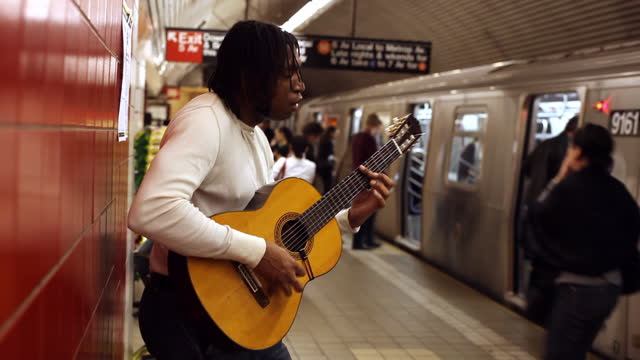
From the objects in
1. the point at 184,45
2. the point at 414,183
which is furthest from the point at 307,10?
the point at 414,183

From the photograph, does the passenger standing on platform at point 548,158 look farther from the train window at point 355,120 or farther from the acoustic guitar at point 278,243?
the train window at point 355,120

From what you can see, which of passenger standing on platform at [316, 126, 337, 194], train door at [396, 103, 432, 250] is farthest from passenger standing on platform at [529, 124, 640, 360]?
passenger standing on platform at [316, 126, 337, 194]

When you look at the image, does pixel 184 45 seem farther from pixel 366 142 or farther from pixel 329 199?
pixel 329 199

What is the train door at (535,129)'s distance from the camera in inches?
257

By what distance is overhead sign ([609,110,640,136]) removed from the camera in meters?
5.06

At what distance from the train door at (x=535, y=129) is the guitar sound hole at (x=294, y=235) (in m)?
4.69

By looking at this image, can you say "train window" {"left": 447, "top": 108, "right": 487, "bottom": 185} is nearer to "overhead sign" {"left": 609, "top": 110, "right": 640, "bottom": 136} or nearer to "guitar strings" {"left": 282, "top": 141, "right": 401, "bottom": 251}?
"overhead sign" {"left": 609, "top": 110, "right": 640, "bottom": 136}

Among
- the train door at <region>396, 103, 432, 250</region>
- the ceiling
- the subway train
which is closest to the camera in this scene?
the subway train

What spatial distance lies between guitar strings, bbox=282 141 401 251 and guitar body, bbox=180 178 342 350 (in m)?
0.03

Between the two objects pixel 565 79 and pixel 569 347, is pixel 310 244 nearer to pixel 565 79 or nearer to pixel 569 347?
pixel 569 347

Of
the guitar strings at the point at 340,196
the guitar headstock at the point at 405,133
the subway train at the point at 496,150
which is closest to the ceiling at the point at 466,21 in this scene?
the subway train at the point at 496,150

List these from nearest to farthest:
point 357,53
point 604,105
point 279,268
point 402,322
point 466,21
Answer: point 279,268 → point 604,105 → point 402,322 → point 357,53 → point 466,21

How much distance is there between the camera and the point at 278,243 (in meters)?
2.09

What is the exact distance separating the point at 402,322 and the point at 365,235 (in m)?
3.70
